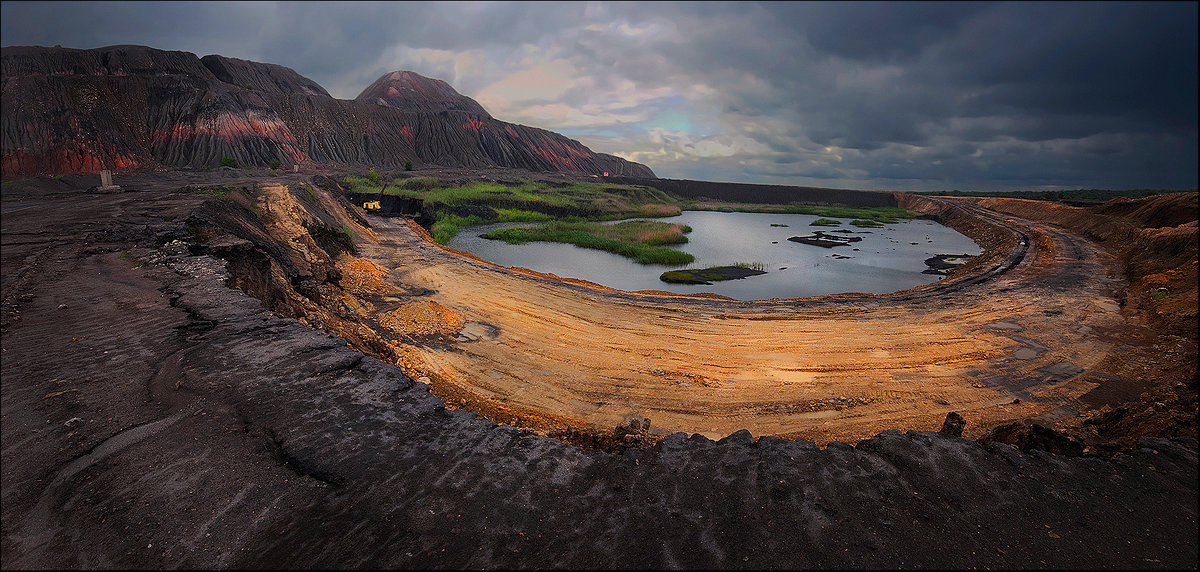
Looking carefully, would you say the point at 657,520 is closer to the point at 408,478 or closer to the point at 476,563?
the point at 476,563

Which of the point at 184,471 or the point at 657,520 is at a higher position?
the point at 184,471

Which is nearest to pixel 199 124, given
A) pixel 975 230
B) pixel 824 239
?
pixel 824 239

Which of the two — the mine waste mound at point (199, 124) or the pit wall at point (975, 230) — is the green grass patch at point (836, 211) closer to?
the pit wall at point (975, 230)

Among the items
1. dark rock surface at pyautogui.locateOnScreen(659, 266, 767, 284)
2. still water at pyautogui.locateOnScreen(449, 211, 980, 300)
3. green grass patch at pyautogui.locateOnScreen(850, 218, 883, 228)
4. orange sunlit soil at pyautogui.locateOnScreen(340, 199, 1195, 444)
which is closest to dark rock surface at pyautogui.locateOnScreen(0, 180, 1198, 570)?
orange sunlit soil at pyautogui.locateOnScreen(340, 199, 1195, 444)

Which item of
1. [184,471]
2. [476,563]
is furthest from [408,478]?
[184,471]

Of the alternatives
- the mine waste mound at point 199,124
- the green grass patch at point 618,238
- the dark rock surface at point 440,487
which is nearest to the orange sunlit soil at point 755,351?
the dark rock surface at point 440,487

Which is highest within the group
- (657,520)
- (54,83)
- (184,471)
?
(54,83)
